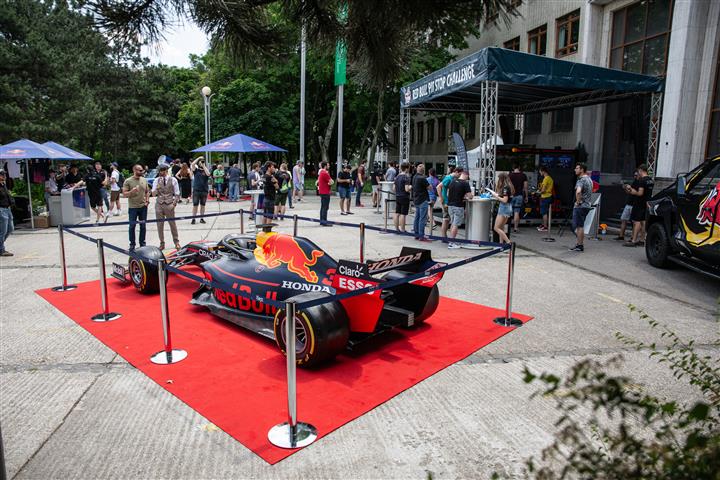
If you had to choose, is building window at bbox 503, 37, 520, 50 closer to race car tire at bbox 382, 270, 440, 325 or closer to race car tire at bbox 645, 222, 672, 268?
race car tire at bbox 645, 222, 672, 268

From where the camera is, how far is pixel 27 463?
331 centimetres

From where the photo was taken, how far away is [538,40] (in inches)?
883

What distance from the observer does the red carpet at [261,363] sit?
397cm

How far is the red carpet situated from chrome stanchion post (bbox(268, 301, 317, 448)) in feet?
0.26

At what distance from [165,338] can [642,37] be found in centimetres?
1746

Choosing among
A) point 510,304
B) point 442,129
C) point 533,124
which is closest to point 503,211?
point 510,304

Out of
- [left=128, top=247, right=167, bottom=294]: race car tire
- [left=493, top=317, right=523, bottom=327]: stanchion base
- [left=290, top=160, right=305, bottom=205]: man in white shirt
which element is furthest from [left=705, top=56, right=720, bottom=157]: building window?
[left=290, top=160, right=305, bottom=205]: man in white shirt

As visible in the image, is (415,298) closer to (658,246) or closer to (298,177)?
(658,246)

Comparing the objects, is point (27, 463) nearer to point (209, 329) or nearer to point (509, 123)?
point (209, 329)

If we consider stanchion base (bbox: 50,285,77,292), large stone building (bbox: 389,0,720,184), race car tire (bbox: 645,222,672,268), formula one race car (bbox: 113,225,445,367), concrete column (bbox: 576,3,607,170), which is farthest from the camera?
concrete column (bbox: 576,3,607,170)

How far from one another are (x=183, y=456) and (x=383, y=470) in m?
1.36

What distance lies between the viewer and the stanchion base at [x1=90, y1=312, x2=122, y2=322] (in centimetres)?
626

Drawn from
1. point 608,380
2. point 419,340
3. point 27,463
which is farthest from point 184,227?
point 608,380

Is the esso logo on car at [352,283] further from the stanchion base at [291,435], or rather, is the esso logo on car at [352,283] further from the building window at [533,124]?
the building window at [533,124]
